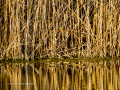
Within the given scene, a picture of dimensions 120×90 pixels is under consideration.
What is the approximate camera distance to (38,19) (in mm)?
6855

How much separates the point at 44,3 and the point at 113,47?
5.88ft

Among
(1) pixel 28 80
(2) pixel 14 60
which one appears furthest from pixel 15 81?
(2) pixel 14 60

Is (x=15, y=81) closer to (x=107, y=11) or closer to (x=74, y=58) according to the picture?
(x=74, y=58)

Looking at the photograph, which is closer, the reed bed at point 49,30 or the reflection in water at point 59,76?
the reflection in water at point 59,76

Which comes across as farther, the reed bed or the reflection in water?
the reed bed

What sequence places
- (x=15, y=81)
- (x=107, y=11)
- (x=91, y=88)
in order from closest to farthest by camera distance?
1. (x=91, y=88)
2. (x=15, y=81)
3. (x=107, y=11)

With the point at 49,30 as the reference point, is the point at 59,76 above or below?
below

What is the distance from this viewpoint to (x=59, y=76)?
485cm

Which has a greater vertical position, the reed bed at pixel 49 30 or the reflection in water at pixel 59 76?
the reed bed at pixel 49 30

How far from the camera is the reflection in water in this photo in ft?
13.4

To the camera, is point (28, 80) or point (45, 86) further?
point (28, 80)

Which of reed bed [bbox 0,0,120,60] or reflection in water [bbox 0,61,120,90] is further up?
reed bed [bbox 0,0,120,60]

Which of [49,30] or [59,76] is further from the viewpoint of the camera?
[49,30]

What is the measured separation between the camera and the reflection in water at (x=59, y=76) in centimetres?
407
